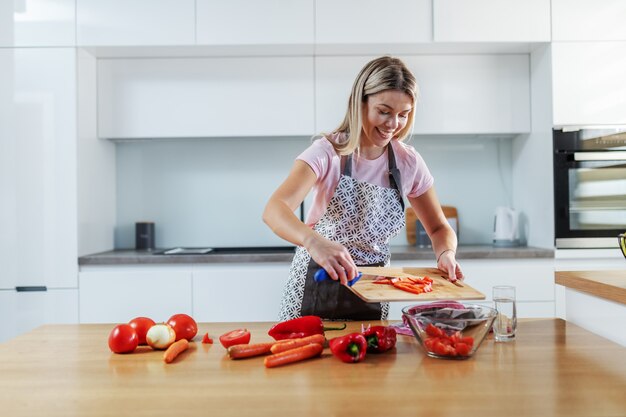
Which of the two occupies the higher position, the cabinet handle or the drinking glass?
the drinking glass

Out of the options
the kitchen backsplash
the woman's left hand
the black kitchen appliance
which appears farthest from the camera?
the kitchen backsplash

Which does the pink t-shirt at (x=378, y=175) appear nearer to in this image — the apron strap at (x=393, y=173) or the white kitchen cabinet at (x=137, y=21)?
the apron strap at (x=393, y=173)

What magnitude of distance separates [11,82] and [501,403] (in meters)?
3.00

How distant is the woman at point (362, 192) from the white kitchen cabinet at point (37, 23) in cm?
194

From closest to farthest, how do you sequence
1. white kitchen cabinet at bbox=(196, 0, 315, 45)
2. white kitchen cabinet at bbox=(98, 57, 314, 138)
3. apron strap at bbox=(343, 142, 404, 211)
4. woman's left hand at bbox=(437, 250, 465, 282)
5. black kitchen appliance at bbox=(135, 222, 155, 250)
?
1. woman's left hand at bbox=(437, 250, 465, 282)
2. apron strap at bbox=(343, 142, 404, 211)
3. white kitchen cabinet at bbox=(196, 0, 315, 45)
4. white kitchen cabinet at bbox=(98, 57, 314, 138)
5. black kitchen appliance at bbox=(135, 222, 155, 250)

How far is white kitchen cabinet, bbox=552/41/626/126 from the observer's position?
3090 mm

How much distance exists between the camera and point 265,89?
10.8 feet

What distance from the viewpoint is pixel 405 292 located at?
1493 mm

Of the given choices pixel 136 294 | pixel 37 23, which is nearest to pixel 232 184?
pixel 136 294

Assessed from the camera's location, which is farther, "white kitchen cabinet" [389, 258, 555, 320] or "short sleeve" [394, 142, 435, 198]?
"white kitchen cabinet" [389, 258, 555, 320]

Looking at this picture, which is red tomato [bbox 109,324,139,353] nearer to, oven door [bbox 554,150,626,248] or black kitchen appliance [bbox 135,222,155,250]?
black kitchen appliance [bbox 135,222,155,250]

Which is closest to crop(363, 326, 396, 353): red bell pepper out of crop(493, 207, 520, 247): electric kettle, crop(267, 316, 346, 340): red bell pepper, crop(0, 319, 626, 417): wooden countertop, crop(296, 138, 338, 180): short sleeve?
crop(0, 319, 626, 417): wooden countertop

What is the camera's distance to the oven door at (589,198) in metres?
3.09

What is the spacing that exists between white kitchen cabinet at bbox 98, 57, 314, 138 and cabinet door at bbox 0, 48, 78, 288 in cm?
27
